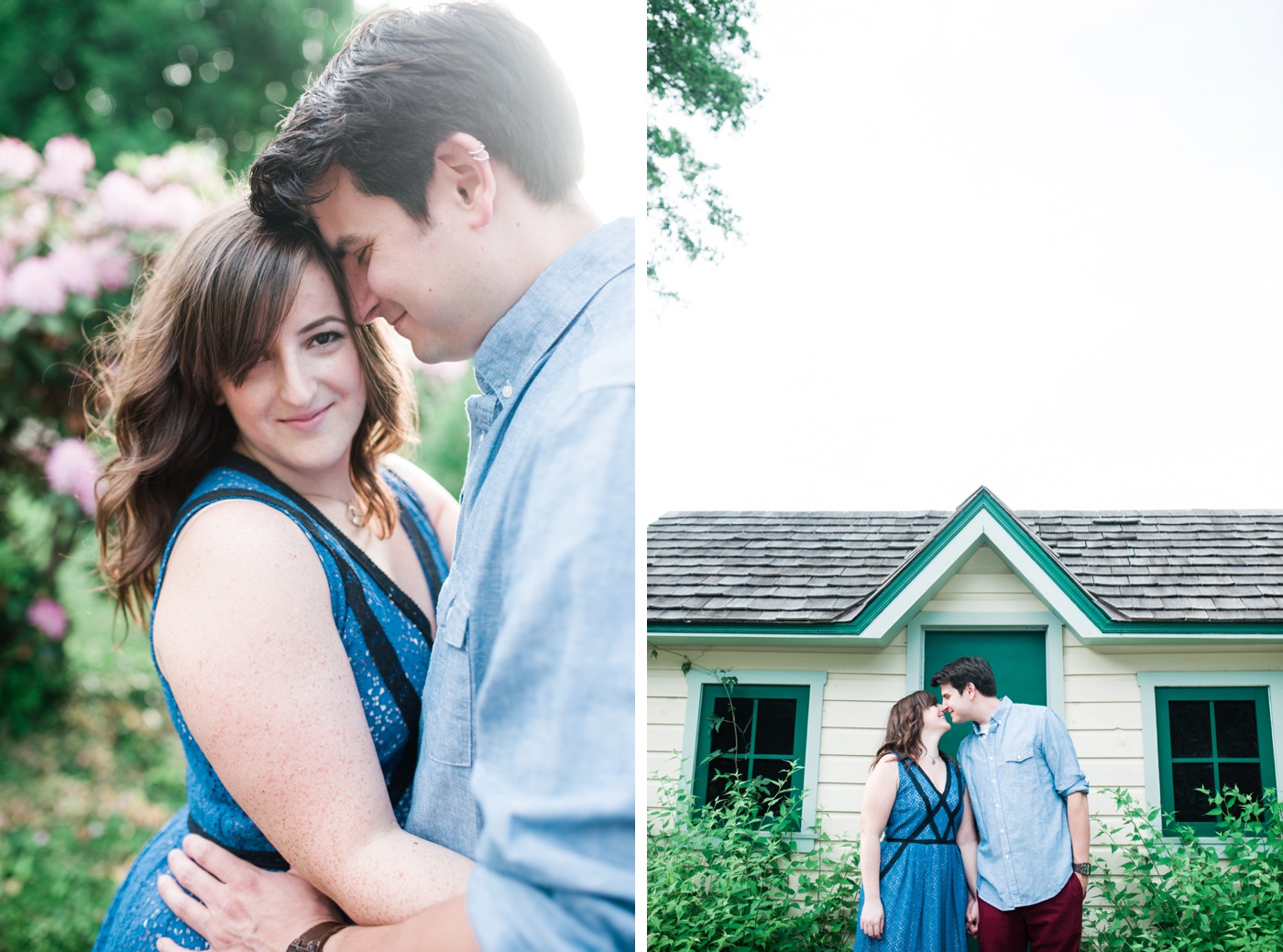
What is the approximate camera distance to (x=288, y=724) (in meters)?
1.04

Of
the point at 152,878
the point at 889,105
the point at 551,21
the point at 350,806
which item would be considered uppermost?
the point at 889,105

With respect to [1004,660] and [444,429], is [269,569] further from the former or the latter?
[1004,660]

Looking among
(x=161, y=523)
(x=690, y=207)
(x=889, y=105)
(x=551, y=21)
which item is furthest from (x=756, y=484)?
(x=161, y=523)

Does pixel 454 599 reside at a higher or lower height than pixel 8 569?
lower

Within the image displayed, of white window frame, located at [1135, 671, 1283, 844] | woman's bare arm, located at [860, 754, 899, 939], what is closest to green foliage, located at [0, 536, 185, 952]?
woman's bare arm, located at [860, 754, 899, 939]

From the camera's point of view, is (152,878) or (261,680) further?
(152,878)

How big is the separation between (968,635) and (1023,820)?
15.8 inches

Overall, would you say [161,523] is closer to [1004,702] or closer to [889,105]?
[1004,702]

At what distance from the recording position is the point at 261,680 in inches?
40.9

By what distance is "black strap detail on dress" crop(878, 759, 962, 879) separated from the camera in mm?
1947

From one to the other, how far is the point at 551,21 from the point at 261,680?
112 cm

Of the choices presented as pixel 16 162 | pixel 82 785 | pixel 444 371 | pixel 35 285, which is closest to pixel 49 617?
pixel 82 785

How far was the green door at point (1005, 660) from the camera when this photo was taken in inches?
76.3

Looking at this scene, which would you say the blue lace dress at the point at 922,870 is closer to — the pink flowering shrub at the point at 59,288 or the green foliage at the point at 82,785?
the green foliage at the point at 82,785
